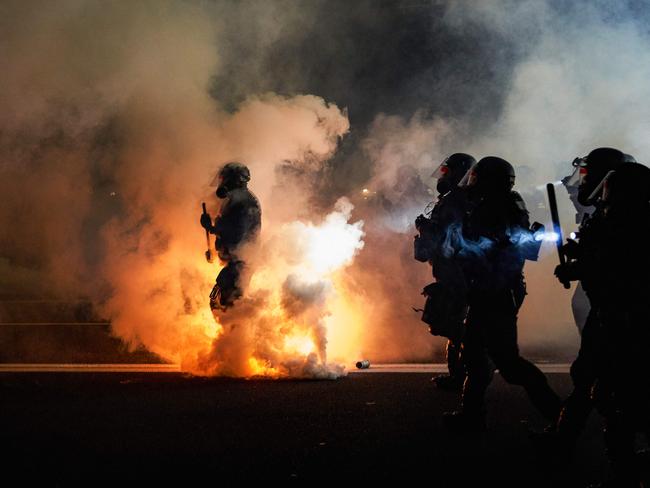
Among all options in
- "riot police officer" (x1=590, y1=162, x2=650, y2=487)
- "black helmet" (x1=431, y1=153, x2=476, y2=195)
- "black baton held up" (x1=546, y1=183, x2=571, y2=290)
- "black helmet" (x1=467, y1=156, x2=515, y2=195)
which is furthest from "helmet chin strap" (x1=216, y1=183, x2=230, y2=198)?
"riot police officer" (x1=590, y1=162, x2=650, y2=487)

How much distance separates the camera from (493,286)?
4.72m

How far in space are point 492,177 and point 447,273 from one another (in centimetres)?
180

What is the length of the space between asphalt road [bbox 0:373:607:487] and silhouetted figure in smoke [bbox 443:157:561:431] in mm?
332

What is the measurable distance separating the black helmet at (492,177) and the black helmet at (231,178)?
10.4ft

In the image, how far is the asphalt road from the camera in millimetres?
3883

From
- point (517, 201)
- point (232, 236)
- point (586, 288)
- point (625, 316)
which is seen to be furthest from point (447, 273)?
point (625, 316)

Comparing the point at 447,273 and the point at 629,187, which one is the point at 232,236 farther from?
the point at 629,187

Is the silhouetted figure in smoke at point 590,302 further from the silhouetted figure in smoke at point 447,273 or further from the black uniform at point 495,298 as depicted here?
the silhouetted figure in smoke at point 447,273

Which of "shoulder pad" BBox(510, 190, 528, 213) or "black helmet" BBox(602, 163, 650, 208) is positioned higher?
"shoulder pad" BBox(510, 190, 528, 213)

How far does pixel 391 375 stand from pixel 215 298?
187 centimetres

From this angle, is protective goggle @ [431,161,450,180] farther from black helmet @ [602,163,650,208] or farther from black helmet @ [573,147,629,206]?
black helmet @ [602,163,650,208]

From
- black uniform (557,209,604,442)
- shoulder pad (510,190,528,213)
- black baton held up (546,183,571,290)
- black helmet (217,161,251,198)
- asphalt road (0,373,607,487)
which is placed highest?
black helmet (217,161,251,198)

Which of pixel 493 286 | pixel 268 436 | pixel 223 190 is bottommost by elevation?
pixel 268 436

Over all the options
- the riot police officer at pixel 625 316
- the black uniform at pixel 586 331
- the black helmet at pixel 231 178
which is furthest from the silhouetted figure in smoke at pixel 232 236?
the riot police officer at pixel 625 316
